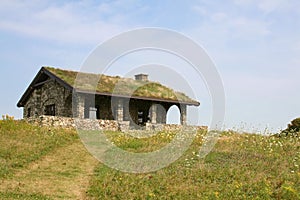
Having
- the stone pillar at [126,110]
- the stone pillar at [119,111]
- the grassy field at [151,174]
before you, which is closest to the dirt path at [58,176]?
the grassy field at [151,174]

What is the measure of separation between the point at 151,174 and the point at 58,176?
3.12 meters

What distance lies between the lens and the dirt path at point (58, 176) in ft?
41.4

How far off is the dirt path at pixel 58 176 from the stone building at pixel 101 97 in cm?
1148

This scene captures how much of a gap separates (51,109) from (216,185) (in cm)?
2251

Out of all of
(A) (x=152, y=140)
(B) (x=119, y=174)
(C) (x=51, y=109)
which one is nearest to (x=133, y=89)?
(C) (x=51, y=109)

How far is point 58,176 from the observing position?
559 inches

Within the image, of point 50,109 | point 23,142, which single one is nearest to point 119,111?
point 50,109

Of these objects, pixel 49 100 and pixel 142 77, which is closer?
pixel 49 100

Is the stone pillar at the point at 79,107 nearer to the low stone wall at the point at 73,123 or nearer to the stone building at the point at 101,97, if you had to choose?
the stone building at the point at 101,97

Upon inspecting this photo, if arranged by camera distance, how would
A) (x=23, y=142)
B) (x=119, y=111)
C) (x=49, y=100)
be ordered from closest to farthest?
(x=23, y=142) → (x=119, y=111) → (x=49, y=100)

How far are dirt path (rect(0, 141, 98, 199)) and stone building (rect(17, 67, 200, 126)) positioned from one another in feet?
37.7

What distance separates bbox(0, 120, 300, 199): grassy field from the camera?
12234 mm

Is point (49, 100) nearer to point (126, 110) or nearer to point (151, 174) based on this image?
point (126, 110)

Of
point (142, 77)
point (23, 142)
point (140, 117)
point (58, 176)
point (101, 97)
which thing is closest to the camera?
point (58, 176)
